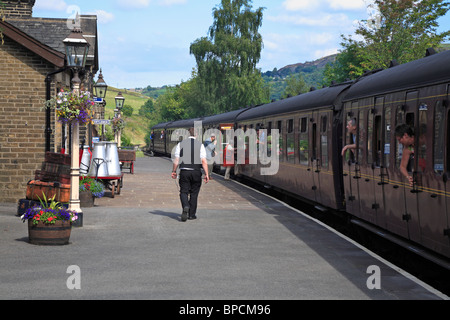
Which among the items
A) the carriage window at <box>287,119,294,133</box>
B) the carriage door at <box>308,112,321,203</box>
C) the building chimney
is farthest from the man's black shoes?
the building chimney

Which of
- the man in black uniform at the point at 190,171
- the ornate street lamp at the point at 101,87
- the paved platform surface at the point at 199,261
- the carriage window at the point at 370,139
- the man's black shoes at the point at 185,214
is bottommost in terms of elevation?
the paved platform surface at the point at 199,261

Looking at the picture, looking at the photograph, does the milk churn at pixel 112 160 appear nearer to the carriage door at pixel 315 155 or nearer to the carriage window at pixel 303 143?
the carriage window at pixel 303 143

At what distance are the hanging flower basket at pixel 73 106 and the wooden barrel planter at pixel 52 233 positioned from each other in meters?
3.34

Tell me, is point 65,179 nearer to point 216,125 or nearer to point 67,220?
point 67,220

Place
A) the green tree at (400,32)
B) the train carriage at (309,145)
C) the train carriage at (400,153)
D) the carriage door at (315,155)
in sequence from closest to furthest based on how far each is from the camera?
1. the train carriage at (400,153)
2. the train carriage at (309,145)
3. the carriage door at (315,155)
4. the green tree at (400,32)

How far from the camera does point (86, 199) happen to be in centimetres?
1695

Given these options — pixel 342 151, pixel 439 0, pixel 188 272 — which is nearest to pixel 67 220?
pixel 188 272

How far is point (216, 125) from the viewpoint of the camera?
36.8m

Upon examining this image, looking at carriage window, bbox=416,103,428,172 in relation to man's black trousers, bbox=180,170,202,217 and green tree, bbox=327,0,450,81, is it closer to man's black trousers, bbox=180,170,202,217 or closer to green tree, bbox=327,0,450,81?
man's black trousers, bbox=180,170,202,217

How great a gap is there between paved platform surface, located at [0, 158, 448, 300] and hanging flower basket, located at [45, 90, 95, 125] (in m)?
2.14

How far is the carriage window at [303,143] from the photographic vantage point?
1741 cm

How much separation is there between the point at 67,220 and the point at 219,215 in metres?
5.23

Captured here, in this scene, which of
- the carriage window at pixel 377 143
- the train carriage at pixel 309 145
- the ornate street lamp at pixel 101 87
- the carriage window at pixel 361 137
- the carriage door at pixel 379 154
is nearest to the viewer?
the carriage door at pixel 379 154

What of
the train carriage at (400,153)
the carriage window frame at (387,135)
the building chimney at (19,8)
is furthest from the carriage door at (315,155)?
the building chimney at (19,8)
